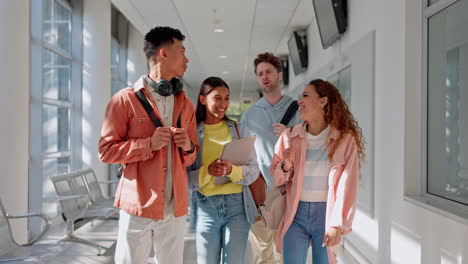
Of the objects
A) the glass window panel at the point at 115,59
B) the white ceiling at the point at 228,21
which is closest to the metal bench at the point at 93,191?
the white ceiling at the point at 228,21

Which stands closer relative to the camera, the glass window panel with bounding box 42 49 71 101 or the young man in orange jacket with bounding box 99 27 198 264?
the young man in orange jacket with bounding box 99 27 198 264

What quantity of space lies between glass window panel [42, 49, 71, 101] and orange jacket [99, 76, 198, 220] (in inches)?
186

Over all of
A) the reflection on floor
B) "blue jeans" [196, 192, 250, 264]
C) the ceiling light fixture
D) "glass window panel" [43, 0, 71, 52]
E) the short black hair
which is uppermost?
the ceiling light fixture

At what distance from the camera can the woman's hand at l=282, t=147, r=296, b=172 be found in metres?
2.50

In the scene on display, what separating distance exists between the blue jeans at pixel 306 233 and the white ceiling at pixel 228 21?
530 cm

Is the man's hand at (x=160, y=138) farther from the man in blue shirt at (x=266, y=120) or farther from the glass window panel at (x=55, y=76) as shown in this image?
the glass window panel at (x=55, y=76)

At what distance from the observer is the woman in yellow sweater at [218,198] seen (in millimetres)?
2539

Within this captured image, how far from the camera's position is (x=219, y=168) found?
2443 mm

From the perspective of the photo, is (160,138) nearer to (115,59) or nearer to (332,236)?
(332,236)

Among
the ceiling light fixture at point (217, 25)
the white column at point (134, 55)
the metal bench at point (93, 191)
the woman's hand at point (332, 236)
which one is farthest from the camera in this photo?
the white column at point (134, 55)

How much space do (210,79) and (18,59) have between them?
2739mm

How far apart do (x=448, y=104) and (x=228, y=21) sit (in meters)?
5.95

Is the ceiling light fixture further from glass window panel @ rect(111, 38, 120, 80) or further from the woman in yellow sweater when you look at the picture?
the woman in yellow sweater

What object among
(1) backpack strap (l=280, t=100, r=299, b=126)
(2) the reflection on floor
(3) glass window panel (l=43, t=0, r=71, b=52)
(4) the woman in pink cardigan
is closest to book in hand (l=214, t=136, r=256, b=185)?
(4) the woman in pink cardigan
